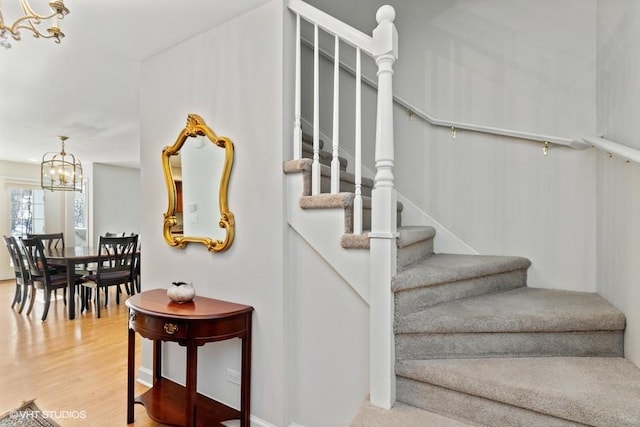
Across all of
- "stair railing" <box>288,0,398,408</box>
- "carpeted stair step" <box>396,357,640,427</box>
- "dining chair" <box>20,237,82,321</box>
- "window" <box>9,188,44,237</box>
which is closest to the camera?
"carpeted stair step" <box>396,357,640,427</box>

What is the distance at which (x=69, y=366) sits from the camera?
290 centimetres

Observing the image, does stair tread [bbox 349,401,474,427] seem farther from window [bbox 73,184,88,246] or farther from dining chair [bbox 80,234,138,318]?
window [bbox 73,184,88,246]

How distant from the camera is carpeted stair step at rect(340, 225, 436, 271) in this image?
160 centimetres

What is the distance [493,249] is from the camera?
2.37 meters

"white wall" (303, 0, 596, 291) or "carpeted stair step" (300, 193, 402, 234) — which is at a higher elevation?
"white wall" (303, 0, 596, 291)

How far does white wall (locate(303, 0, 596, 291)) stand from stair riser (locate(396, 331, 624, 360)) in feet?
2.10

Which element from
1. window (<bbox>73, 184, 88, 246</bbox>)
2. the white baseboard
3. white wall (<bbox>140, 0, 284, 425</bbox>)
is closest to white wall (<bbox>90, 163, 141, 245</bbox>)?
window (<bbox>73, 184, 88, 246</bbox>)

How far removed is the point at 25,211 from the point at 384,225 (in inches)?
340

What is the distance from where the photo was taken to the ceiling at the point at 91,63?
202cm

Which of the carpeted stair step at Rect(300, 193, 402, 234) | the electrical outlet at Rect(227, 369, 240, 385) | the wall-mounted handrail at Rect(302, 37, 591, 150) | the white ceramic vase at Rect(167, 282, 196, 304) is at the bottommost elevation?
the electrical outlet at Rect(227, 369, 240, 385)

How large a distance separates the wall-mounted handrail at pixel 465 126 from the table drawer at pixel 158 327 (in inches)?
82.9

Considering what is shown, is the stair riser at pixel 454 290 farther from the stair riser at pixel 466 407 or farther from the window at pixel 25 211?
the window at pixel 25 211

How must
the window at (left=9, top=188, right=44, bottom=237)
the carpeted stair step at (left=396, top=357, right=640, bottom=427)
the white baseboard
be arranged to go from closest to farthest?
1. the carpeted stair step at (left=396, top=357, right=640, bottom=427)
2. the white baseboard
3. the window at (left=9, top=188, right=44, bottom=237)

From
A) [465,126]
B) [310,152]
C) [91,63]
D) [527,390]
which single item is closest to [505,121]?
[465,126]
